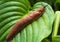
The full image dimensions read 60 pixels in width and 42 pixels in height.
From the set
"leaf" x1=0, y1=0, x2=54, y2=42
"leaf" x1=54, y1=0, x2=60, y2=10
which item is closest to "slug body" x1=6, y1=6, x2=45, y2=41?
"leaf" x1=0, y1=0, x2=54, y2=42

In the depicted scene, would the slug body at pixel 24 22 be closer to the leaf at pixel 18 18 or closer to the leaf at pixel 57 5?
the leaf at pixel 18 18

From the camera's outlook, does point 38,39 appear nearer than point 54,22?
Yes

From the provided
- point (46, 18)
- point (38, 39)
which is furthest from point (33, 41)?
point (46, 18)

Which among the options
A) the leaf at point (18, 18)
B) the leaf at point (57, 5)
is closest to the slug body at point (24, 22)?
the leaf at point (18, 18)

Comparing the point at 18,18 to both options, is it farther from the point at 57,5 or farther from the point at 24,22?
the point at 57,5

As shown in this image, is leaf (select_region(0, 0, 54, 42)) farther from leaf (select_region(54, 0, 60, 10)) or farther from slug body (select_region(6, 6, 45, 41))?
leaf (select_region(54, 0, 60, 10))

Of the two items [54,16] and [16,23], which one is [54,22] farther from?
[16,23]

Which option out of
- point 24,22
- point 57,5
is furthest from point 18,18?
point 57,5

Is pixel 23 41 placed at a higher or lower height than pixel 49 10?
lower
